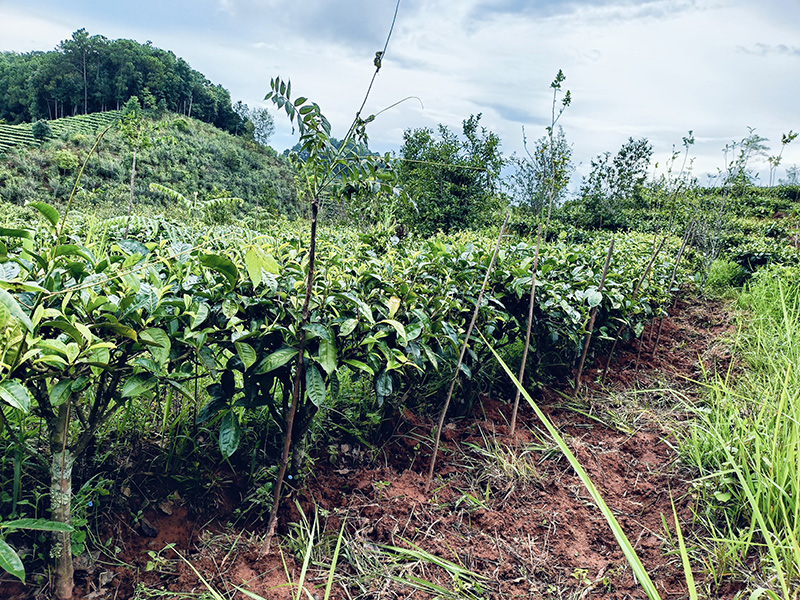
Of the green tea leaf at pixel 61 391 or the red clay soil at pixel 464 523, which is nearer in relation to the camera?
the green tea leaf at pixel 61 391

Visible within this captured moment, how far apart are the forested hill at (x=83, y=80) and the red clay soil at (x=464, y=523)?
62.3 metres

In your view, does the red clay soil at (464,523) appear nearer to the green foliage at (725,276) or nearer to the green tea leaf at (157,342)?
the green tea leaf at (157,342)

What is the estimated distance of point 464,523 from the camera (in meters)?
1.83

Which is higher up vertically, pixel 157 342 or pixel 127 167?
pixel 127 167

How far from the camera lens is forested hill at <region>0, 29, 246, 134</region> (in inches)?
2110

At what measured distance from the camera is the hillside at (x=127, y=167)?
105 feet

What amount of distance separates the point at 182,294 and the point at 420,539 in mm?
1254

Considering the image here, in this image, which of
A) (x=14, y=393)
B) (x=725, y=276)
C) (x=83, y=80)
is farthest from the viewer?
(x=83, y=80)

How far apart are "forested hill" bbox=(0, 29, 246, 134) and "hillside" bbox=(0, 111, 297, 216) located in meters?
5.76

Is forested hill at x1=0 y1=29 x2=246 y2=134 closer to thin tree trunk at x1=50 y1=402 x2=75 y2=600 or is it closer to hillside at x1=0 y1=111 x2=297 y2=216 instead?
hillside at x1=0 y1=111 x2=297 y2=216

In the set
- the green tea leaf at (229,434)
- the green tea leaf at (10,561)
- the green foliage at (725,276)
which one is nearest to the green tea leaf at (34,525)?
the green tea leaf at (10,561)

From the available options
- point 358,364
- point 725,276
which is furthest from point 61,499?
point 725,276

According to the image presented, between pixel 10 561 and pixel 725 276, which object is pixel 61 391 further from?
pixel 725 276

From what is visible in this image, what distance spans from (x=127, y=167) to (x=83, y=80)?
25.2 metres
